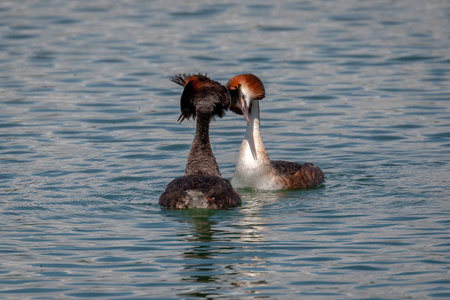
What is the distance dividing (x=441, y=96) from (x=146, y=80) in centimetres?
712

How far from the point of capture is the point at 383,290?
8773 millimetres

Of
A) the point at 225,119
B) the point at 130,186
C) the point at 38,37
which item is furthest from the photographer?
the point at 38,37

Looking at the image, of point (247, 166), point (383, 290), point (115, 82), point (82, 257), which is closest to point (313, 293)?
point (383, 290)

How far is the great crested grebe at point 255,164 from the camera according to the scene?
42.7 ft

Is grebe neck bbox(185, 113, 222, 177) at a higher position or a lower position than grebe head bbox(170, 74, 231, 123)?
lower

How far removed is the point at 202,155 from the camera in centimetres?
1224

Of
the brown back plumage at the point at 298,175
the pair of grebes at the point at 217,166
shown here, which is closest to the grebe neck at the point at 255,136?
the pair of grebes at the point at 217,166

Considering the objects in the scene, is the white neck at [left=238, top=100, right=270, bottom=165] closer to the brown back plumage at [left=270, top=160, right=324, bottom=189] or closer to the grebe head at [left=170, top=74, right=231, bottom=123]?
the brown back plumage at [left=270, top=160, right=324, bottom=189]

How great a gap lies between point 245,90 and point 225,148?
3.21m

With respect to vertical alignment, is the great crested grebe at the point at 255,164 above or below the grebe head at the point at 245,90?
below

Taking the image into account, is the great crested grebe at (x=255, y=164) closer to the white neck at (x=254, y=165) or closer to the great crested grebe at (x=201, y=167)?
the white neck at (x=254, y=165)

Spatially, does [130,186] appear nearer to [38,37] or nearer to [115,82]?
[115,82]

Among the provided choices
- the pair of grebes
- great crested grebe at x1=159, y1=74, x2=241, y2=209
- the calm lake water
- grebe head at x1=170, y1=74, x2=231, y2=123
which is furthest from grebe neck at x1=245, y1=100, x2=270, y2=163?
grebe head at x1=170, y1=74, x2=231, y2=123

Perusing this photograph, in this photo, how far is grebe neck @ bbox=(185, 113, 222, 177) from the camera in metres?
12.2
